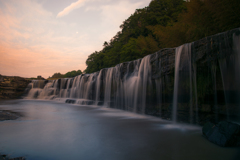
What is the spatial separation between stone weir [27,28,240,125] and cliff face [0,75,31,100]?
72.3 ft

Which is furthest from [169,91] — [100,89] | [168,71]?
[100,89]

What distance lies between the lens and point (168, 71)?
6402mm

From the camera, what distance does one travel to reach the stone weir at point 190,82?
450 cm

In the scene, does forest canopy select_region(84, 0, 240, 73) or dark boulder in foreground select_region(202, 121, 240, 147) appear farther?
forest canopy select_region(84, 0, 240, 73)

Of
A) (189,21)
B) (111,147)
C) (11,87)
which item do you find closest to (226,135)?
(111,147)

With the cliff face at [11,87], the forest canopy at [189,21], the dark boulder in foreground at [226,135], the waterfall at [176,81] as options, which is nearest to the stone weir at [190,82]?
the waterfall at [176,81]

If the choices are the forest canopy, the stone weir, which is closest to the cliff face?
the forest canopy

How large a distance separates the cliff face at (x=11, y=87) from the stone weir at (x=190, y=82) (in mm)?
22045

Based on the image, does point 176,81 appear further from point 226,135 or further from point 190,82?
point 226,135

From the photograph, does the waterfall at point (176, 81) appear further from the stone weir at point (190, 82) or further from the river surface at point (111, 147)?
the river surface at point (111, 147)

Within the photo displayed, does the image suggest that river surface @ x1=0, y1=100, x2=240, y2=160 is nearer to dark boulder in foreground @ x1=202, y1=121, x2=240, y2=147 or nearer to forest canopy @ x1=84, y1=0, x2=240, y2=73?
dark boulder in foreground @ x1=202, y1=121, x2=240, y2=147

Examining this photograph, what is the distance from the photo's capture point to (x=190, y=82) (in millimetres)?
5555

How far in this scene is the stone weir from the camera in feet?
14.8

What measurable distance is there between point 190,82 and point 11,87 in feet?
89.6
